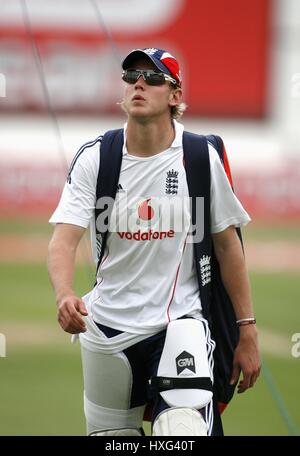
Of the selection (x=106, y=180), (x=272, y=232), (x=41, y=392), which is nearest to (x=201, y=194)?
(x=106, y=180)

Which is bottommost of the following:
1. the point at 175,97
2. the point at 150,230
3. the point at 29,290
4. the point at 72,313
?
the point at 72,313

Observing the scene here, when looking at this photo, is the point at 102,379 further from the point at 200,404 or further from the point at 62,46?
the point at 62,46

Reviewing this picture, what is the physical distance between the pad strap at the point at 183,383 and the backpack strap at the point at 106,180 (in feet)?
2.42

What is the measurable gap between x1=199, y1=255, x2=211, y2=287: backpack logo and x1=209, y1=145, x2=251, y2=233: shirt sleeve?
154 millimetres

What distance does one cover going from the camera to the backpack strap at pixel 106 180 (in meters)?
4.90

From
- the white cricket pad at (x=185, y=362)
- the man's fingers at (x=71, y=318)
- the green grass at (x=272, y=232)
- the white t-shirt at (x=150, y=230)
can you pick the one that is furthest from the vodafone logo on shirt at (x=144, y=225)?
the green grass at (x=272, y=232)

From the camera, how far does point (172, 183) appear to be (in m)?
4.94

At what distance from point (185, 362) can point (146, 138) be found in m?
1.13

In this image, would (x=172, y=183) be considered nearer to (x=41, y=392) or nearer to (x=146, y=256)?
(x=146, y=256)

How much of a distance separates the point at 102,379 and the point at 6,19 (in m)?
16.7

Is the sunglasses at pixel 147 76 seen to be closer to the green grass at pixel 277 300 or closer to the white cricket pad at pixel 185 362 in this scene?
the white cricket pad at pixel 185 362

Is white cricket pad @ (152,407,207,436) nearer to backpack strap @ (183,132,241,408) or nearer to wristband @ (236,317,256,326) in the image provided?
backpack strap @ (183,132,241,408)

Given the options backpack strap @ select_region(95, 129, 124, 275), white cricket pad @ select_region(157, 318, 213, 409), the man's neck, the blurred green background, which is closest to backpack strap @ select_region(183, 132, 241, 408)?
the man's neck

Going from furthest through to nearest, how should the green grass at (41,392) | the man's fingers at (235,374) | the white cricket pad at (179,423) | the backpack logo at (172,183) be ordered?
the green grass at (41,392), the man's fingers at (235,374), the backpack logo at (172,183), the white cricket pad at (179,423)
